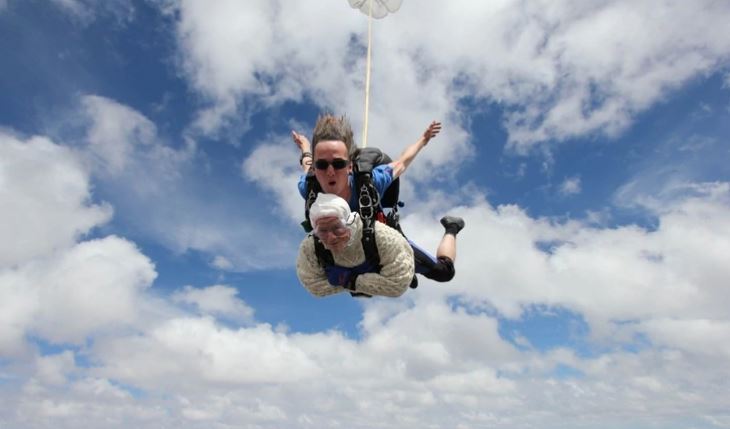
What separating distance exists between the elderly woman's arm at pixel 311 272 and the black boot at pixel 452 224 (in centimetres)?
232

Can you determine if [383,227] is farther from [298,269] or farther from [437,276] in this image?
Answer: [437,276]

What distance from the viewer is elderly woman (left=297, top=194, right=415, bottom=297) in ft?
16.5

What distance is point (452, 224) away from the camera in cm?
771

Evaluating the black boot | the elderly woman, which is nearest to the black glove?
the elderly woman

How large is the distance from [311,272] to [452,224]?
2.71 m

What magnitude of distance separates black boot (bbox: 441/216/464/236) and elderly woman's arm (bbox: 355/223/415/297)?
2134 millimetres

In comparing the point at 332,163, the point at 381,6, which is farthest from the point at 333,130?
the point at 381,6

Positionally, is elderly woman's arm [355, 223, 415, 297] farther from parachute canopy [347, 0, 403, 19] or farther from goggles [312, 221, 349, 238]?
parachute canopy [347, 0, 403, 19]

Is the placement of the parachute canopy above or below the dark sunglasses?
above

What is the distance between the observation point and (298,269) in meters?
5.88

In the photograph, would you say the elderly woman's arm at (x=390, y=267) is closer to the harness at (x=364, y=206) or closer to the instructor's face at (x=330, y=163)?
the harness at (x=364, y=206)

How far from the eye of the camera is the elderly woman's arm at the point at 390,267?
5438 millimetres

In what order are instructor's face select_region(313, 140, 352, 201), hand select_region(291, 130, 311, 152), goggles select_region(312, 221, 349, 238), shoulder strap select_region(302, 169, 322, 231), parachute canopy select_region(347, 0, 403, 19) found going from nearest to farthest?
goggles select_region(312, 221, 349, 238) → instructor's face select_region(313, 140, 352, 201) → shoulder strap select_region(302, 169, 322, 231) → hand select_region(291, 130, 311, 152) → parachute canopy select_region(347, 0, 403, 19)

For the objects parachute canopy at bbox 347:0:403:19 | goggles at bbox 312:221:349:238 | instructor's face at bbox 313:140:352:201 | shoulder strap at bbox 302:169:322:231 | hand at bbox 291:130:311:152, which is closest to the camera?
goggles at bbox 312:221:349:238
